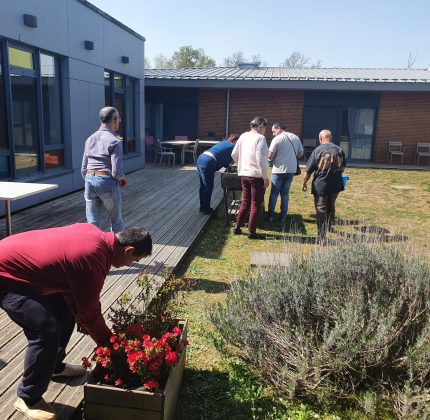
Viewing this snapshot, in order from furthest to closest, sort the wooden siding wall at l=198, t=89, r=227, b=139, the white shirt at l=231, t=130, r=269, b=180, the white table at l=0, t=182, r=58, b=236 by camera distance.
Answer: the wooden siding wall at l=198, t=89, r=227, b=139 < the white shirt at l=231, t=130, r=269, b=180 < the white table at l=0, t=182, r=58, b=236

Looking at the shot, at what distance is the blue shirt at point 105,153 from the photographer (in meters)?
4.72

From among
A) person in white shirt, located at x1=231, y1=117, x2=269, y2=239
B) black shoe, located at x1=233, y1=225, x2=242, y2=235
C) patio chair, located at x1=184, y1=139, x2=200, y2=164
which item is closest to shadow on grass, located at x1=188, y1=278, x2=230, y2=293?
person in white shirt, located at x1=231, y1=117, x2=269, y2=239

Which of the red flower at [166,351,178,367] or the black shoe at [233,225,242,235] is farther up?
the red flower at [166,351,178,367]

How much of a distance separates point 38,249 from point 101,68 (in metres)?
9.34

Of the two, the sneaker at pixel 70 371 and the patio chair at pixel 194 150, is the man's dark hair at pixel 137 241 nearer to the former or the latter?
the sneaker at pixel 70 371

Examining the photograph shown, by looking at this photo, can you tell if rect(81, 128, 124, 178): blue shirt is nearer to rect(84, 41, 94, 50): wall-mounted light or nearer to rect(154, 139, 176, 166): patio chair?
rect(84, 41, 94, 50): wall-mounted light

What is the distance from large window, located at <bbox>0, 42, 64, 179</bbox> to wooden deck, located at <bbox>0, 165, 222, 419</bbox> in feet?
2.83

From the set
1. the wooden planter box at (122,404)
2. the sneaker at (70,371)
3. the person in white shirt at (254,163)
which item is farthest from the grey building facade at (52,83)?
the wooden planter box at (122,404)

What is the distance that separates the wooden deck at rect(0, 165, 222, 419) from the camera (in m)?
2.85

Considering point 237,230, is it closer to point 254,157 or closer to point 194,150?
point 254,157

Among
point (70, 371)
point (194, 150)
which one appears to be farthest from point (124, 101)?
point (70, 371)

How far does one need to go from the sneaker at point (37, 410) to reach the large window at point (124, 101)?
1003cm

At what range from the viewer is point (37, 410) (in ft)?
8.23

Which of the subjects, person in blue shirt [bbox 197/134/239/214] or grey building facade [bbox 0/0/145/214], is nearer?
grey building facade [bbox 0/0/145/214]
